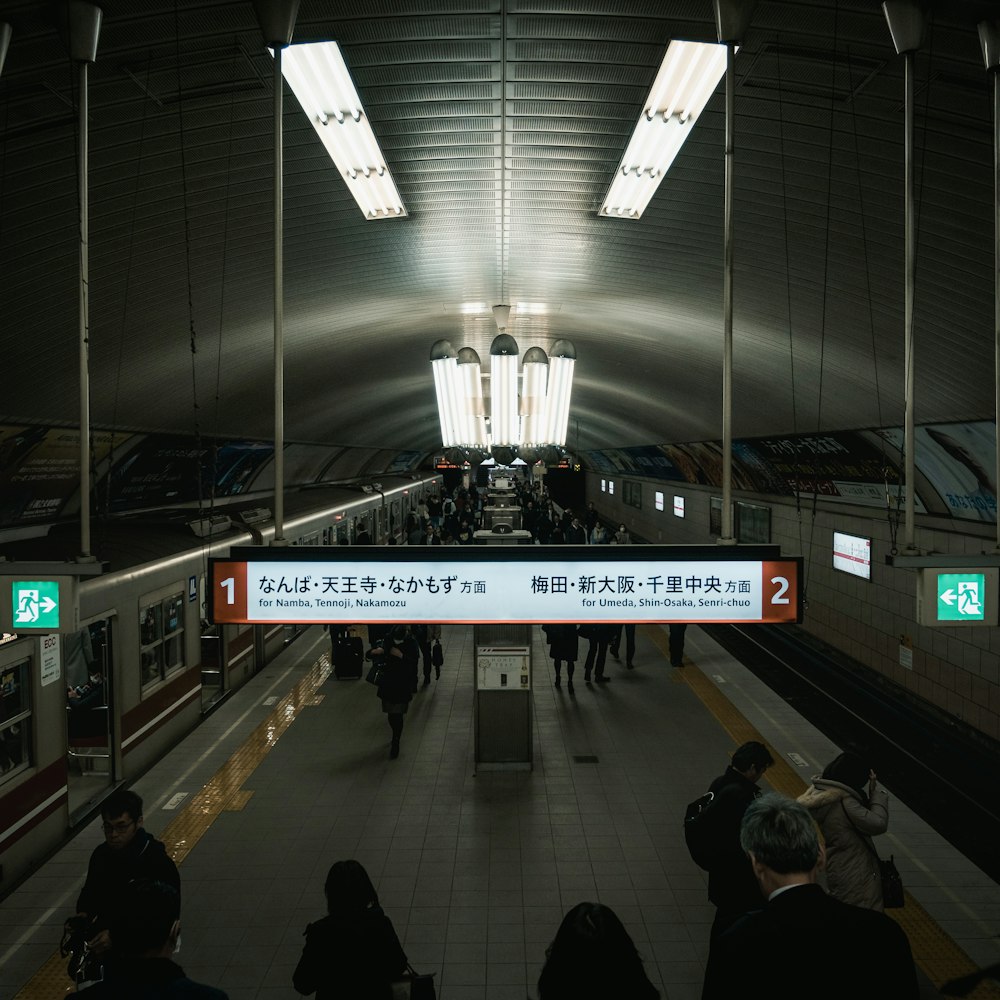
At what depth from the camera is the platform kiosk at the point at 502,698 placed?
8320 millimetres

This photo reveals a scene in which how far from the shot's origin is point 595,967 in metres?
2.45

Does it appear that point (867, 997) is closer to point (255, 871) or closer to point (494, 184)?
point (255, 871)

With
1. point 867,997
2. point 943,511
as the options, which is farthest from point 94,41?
point 943,511

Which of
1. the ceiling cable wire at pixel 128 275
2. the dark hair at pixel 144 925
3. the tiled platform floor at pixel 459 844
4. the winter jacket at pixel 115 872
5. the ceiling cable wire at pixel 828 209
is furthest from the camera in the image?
the ceiling cable wire at pixel 128 275

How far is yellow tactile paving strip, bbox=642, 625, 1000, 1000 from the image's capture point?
16.6 feet

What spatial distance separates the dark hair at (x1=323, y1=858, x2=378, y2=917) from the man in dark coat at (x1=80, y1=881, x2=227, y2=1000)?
707 mm

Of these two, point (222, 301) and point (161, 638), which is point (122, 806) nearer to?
point (161, 638)

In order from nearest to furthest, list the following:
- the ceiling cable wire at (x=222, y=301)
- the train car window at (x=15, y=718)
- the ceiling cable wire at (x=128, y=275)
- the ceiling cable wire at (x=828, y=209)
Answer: the ceiling cable wire at (x=828, y=209), the ceiling cable wire at (x=128, y=275), the ceiling cable wire at (x=222, y=301), the train car window at (x=15, y=718)

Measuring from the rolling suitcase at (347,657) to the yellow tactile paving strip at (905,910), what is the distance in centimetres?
444

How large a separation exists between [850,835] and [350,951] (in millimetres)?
2449

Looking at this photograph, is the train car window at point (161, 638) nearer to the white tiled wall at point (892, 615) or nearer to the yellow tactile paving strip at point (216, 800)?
the yellow tactile paving strip at point (216, 800)

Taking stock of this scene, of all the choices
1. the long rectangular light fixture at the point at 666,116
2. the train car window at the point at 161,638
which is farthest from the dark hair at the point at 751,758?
the train car window at the point at 161,638

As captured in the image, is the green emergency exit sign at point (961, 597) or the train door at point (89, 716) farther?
the train door at point (89, 716)

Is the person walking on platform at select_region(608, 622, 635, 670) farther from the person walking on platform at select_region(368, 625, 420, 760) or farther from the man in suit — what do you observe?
the man in suit
